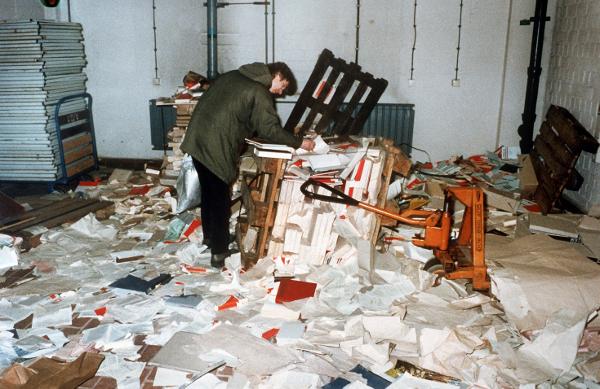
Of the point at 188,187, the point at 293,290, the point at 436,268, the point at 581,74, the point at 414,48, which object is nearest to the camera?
the point at 293,290

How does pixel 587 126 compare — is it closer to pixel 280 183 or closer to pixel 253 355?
pixel 280 183

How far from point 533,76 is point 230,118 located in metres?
5.29

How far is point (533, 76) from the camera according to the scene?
757 centimetres

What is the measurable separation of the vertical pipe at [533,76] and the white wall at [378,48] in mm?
194

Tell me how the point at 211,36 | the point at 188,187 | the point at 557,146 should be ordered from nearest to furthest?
the point at 188,187
the point at 557,146
the point at 211,36

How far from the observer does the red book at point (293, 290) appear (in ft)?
13.2

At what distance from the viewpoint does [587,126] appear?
6.01 metres

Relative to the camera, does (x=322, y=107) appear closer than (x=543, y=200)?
No

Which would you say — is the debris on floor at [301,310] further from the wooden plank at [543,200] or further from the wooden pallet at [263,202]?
the wooden plank at [543,200]

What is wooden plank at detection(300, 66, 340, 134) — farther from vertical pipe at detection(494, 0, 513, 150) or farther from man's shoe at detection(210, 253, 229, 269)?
vertical pipe at detection(494, 0, 513, 150)

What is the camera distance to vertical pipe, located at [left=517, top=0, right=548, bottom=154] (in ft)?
24.2

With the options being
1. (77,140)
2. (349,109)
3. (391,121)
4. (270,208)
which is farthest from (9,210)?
(391,121)

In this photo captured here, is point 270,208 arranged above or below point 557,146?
below

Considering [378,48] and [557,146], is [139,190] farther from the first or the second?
[557,146]
